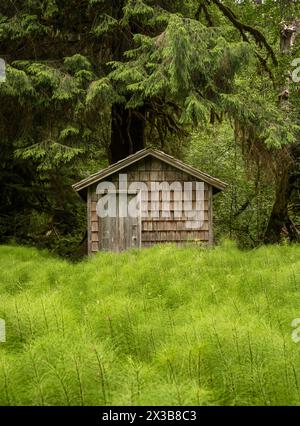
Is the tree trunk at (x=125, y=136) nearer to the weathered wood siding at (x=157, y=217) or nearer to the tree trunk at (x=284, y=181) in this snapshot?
the weathered wood siding at (x=157, y=217)

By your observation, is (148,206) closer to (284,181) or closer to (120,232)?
Answer: (120,232)

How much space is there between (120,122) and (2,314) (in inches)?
399

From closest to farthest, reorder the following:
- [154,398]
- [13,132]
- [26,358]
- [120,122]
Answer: [154,398], [26,358], [13,132], [120,122]

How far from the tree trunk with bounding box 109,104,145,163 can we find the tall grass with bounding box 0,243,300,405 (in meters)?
6.72

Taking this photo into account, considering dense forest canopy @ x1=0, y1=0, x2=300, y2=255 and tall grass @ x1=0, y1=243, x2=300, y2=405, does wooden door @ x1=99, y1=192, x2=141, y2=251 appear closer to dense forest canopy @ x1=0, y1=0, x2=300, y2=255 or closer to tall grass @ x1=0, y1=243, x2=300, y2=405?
dense forest canopy @ x1=0, y1=0, x2=300, y2=255

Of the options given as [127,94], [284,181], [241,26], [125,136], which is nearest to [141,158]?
[127,94]

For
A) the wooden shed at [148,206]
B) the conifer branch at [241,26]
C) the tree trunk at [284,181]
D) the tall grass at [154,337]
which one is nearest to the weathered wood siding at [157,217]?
the wooden shed at [148,206]

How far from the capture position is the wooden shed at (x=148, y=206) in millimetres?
13398

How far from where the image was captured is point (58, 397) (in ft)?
13.2

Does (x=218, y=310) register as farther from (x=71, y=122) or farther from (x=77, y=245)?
(x=77, y=245)

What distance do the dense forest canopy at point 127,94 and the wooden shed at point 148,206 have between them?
1214mm

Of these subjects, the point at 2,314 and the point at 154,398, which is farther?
the point at 2,314
